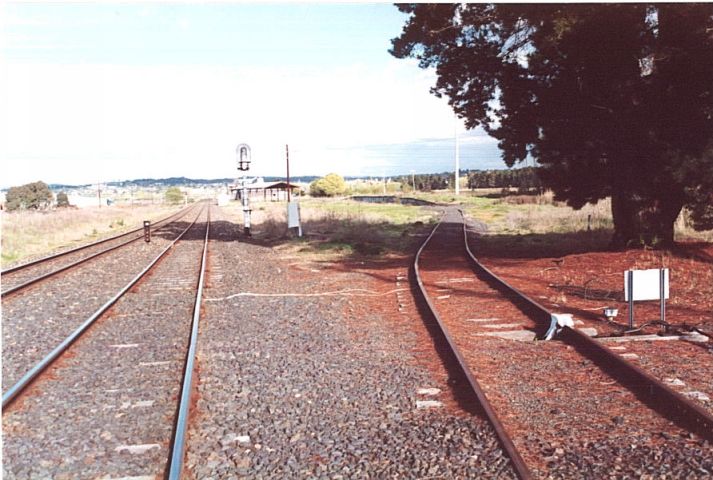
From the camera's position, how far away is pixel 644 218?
55.2ft

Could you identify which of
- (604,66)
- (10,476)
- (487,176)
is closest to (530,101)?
(604,66)

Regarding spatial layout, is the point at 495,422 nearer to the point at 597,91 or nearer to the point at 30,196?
the point at 597,91

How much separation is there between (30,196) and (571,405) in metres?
99.6

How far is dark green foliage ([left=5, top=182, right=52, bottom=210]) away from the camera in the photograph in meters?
88.9

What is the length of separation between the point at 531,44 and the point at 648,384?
1138cm

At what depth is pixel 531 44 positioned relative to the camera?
1567 cm

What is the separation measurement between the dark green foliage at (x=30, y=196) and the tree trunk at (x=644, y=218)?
3277 inches

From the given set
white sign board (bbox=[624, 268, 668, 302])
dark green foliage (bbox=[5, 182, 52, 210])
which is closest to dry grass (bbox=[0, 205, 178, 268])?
white sign board (bbox=[624, 268, 668, 302])

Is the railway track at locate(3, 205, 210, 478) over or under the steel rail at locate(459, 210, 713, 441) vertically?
under

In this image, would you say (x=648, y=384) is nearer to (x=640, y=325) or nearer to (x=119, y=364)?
(x=640, y=325)

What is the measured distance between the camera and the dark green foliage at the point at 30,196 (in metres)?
88.9

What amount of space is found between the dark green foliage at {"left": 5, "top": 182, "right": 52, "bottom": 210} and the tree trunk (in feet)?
273

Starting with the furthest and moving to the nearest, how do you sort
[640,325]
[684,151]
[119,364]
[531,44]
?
1. [531,44]
2. [684,151]
3. [640,325]
4. [119,364]

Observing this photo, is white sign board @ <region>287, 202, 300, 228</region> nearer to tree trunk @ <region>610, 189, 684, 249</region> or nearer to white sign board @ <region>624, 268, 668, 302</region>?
tree trunk @ <region>610, 189, 684, 249</region>
